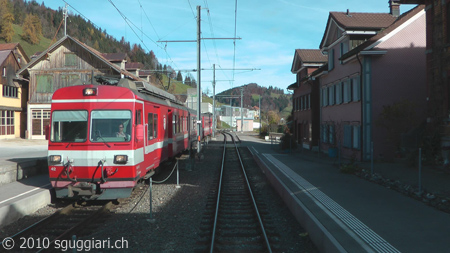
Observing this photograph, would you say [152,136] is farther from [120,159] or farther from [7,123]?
[7,123]

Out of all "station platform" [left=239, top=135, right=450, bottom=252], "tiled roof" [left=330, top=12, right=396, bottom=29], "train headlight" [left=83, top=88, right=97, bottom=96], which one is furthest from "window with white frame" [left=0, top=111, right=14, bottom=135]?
"station platform" [left=239, top=135, right=450, bottom=252]

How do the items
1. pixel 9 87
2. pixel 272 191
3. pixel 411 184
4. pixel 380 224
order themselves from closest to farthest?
pixel 380 224, pixel 411 184, pixel 272 191, pixel 9 87

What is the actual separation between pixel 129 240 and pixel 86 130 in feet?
11.5

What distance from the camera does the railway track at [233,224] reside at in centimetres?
686

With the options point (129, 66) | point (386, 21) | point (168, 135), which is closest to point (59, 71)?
point (129, 66)

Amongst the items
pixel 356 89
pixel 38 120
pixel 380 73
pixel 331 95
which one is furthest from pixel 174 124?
pixel 38 120

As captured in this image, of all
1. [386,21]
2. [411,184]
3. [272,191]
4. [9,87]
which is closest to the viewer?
[411,184]

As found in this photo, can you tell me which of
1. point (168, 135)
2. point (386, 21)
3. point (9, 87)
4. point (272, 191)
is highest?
point (386, 21)

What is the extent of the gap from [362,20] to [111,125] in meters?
16.9

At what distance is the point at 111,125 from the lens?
975 cm

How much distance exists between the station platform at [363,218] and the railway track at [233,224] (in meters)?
0.94

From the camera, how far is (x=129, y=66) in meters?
44.5

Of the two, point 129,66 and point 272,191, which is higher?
point 129,66

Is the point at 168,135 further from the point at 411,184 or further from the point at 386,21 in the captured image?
the point at 386,21
